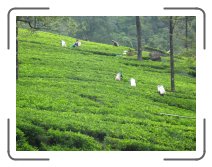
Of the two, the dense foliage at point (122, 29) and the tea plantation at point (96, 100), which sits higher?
the dense foliage at point (122, 29)

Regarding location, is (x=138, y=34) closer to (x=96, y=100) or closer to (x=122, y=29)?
(x=122, y=29)

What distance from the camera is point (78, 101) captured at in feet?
59.3

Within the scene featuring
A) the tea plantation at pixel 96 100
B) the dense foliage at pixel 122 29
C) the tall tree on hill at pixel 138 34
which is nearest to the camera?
the tea plantation at pixel 96 100

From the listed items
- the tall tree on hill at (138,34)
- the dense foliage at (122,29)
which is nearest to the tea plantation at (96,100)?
the tall tree on hill at (138,34)

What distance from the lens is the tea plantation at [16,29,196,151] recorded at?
16.9 m

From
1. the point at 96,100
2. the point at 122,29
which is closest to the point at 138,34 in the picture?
the point at 122,29

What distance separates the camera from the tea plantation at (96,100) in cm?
1692

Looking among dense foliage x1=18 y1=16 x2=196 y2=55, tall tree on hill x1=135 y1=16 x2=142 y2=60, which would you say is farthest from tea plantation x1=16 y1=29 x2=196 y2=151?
dense foliage x1=18 y1=16 x2=196 y2=55

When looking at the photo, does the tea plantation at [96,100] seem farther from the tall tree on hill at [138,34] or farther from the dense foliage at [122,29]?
the dense foliage at [122,29]

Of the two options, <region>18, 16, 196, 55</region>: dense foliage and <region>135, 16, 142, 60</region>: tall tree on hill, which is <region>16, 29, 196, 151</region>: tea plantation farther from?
<region>18, 16, 196, 55</region>: dense foliage
